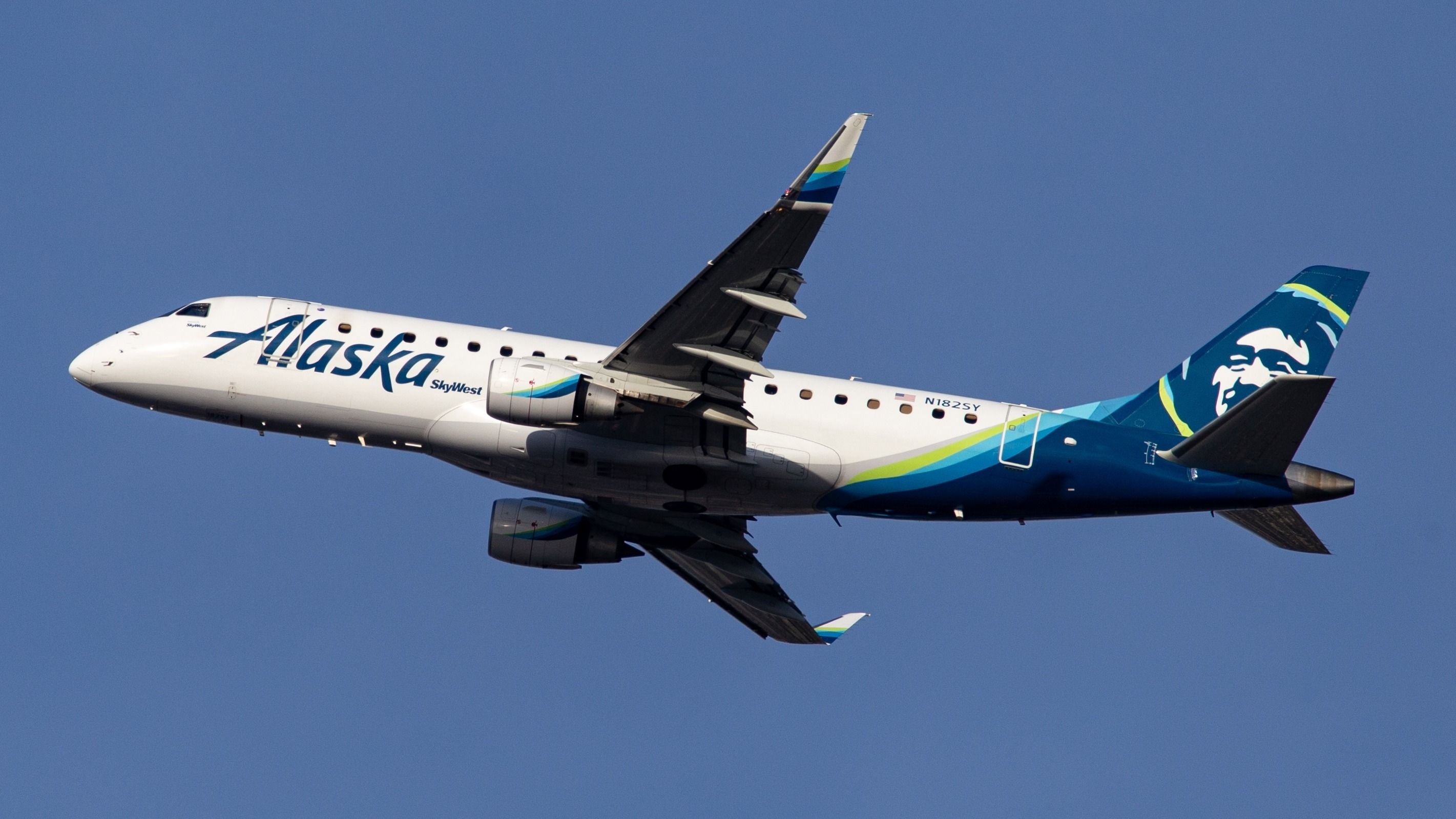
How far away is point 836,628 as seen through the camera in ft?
155

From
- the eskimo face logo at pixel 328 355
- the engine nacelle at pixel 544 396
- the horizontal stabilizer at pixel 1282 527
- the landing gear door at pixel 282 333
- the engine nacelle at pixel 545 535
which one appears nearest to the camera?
the engine nacelle at pixel 544 396

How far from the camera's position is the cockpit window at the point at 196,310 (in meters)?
43.7

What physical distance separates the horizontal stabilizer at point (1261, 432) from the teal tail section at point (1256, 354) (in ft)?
8.31

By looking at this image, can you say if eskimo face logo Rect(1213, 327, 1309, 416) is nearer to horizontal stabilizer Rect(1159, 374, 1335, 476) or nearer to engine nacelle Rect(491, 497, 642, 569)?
horizontal stabilizer Rect(1159, 374, 1335, 476)

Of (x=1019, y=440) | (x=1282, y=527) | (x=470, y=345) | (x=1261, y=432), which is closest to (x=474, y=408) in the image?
(x=470, y=345)

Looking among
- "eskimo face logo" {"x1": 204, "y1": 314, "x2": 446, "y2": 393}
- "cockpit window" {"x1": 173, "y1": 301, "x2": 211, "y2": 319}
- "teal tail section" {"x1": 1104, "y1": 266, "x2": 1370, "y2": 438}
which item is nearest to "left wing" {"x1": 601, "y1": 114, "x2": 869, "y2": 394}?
"eskimo face logo" {"x1": 204, "y1": 314, "x2": 446, "y2": 393}

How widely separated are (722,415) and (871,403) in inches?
175

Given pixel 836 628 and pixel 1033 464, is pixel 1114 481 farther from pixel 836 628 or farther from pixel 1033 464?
pixel 836 628

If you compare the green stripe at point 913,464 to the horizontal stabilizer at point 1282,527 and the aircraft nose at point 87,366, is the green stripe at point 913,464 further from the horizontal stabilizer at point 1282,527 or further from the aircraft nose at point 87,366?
the aircraft nose at point 87,366

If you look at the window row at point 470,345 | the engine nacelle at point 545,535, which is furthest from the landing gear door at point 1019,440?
the engine nacelle at point 545,535

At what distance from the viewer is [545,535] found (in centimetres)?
4544

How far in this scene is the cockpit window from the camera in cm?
4369

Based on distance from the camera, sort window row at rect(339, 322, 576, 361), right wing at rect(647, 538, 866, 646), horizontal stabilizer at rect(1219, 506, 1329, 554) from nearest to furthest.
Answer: horizontal stabilizer at rect(1219, 506, 1329, 554), window row at rect(339, 322, 576, 361), right wing at rect(647, 538, 866, 646)

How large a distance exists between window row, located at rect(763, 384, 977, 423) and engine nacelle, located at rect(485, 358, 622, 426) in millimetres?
4541
